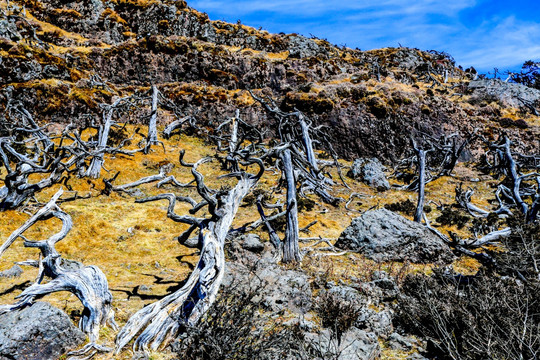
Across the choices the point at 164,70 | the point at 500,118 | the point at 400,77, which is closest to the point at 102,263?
the point at 164,70

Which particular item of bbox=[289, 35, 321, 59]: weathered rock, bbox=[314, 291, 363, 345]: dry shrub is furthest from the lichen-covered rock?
bbox=[314, 291, 363, 345]: dry shrub

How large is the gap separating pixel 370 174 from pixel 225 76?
22472mm

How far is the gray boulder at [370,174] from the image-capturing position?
23875 millimetres

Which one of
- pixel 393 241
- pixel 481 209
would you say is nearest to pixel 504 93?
pixel 481 209

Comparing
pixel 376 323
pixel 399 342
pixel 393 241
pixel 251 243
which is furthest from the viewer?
pixel 393 241

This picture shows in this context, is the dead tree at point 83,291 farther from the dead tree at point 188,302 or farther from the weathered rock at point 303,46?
the weathered rock at point 303,46

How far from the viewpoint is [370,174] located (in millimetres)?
24328

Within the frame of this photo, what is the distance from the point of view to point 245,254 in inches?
411

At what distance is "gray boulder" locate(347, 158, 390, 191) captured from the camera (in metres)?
23.9

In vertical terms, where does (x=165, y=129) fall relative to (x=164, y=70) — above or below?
below

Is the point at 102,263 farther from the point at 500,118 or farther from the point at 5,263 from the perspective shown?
the point at 500,118

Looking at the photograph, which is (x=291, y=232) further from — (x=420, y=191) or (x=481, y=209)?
(x=481, y=209)

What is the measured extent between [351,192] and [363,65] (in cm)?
3235

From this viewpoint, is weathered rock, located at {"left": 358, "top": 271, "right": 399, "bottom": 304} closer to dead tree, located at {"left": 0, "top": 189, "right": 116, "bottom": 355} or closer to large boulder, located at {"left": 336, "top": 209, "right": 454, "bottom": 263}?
large boulder, located at {"left": 336, "top": 209, "right": 454, "bottom": 263}
